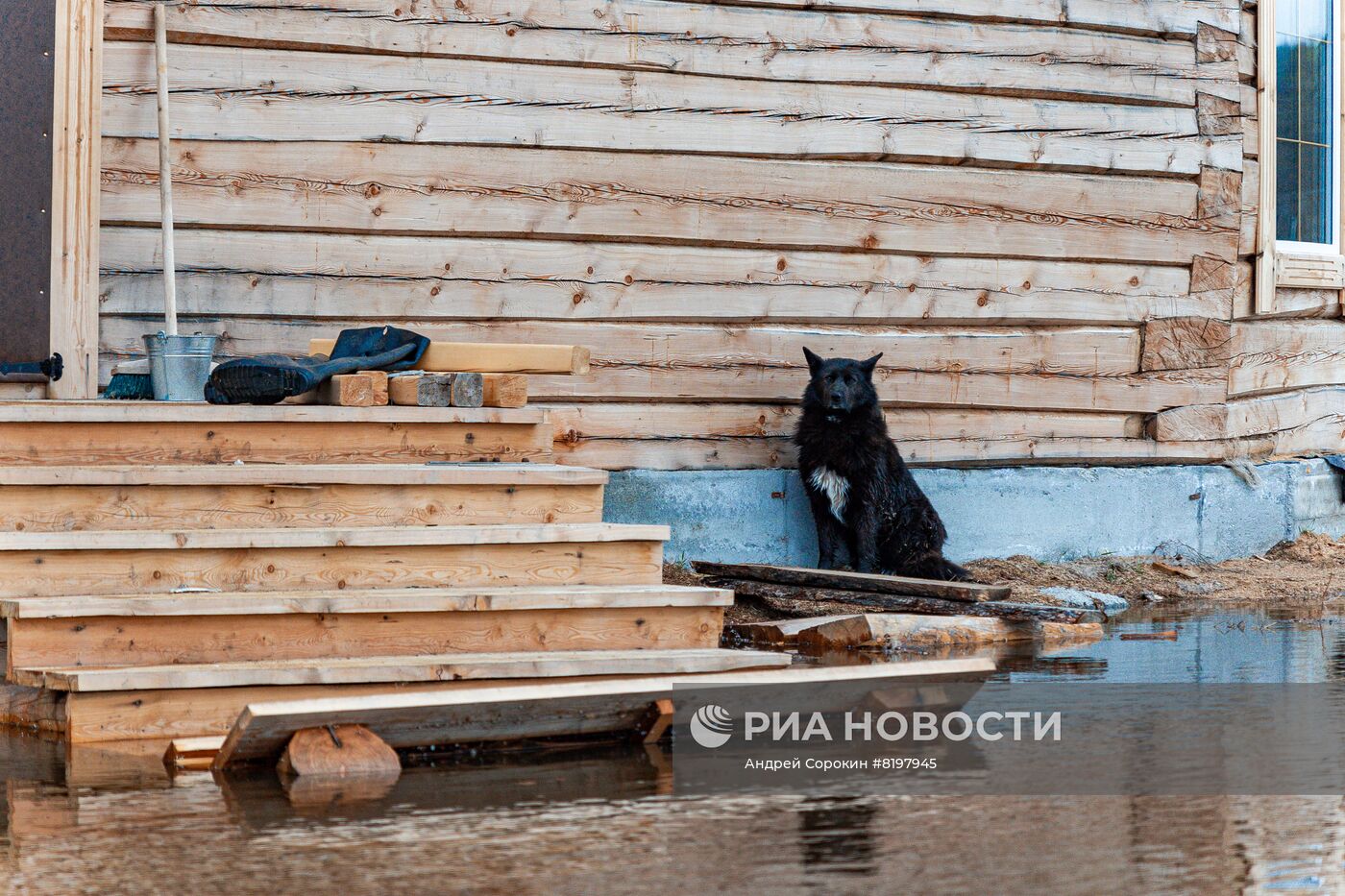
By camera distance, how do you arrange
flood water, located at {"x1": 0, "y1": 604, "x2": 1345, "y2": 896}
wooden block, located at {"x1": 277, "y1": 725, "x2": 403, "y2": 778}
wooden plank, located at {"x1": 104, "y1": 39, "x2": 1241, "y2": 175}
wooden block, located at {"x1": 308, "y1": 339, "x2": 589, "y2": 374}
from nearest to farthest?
flood water, located at {"x1": 0, "y1": 604, "x2": 1345, "y2": 896}, wooden block, located at {"x1": 277, "y1": 725, "x2": 403, "y2": 778}, wooden block, located at {"x1": 308, "y1": 339, "x2": 589, "y2": 374}, wooden plank, located at {"x1": 104, "y1": 39, "x2": 1241, "y2": 175}

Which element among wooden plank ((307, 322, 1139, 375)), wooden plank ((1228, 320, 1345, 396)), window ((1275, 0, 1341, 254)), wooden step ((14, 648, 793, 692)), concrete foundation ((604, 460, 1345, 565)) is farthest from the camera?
window ((1275, 0, 1341, 254))

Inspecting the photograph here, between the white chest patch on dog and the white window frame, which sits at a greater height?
the white window frame

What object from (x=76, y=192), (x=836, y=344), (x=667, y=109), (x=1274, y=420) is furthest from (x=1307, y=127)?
(x=76, y=192)

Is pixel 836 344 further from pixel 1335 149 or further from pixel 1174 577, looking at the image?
pixel 1335 149

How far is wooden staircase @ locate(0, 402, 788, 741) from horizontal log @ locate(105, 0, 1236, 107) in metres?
2.20

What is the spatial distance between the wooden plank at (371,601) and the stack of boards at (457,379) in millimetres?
931

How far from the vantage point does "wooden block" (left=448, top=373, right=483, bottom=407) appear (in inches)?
231

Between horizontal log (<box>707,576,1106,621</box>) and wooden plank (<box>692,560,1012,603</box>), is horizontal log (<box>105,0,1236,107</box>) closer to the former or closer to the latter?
wooden plank (<box>692,560,1012,603</box>)

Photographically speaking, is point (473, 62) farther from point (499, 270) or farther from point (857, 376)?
point (857, 376)

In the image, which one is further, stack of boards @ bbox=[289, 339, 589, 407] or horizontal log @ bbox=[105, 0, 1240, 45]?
horizontal log @ bbox=[105, 0, 1240, 45]

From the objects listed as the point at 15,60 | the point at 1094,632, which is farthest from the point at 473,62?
the point at 1094,632

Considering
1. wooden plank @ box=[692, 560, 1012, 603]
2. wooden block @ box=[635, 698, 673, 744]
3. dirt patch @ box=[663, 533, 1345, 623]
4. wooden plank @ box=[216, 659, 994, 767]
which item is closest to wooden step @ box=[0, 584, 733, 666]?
wooden plank @ box=[216, 659, 994, 767]

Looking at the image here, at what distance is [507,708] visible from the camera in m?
4.39

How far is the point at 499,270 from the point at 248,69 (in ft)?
4.62
